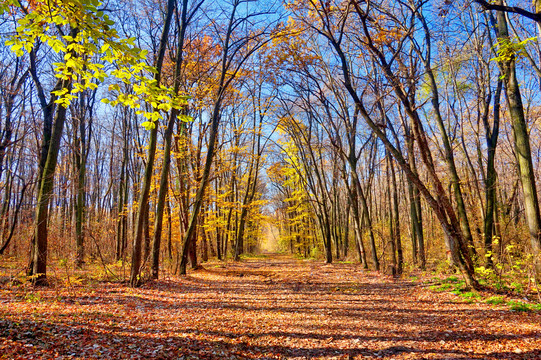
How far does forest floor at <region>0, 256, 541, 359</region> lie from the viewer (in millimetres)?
3717

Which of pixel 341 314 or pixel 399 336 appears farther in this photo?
pixel 341 314

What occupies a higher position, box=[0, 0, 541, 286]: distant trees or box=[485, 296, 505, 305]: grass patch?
box=[0, 0, 541, 286]: distant trees

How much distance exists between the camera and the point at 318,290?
326 inches

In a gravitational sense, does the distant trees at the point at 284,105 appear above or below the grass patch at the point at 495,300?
above

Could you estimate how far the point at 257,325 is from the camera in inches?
199

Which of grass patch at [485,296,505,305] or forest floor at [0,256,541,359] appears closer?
forest floor at [0,256,541,359]

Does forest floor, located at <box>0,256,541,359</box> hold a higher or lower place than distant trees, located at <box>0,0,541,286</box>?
lower

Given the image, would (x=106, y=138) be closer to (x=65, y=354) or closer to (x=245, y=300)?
(x=245, y=300)

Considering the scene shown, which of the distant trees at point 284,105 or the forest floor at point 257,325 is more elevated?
the distant trees at point 284,105

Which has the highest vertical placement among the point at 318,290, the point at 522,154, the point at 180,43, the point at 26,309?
the point at 180,43

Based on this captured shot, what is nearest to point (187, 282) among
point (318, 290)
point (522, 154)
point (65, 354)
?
point (318, 290)

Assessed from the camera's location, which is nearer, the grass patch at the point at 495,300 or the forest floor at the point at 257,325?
the forest floor at the point at 257,325

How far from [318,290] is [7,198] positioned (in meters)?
18.5

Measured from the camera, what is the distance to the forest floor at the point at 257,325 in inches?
146
